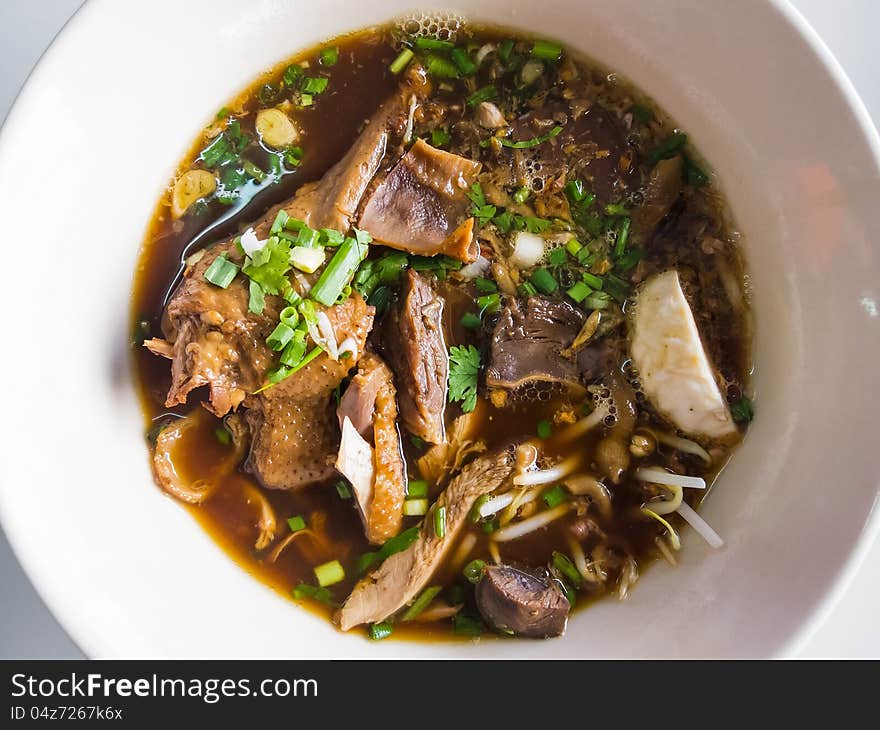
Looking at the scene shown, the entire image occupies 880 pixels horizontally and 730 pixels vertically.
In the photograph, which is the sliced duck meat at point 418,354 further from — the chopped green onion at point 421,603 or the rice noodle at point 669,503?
the rice noodle at point 669,503

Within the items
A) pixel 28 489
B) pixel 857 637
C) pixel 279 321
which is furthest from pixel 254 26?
pixel 857 637

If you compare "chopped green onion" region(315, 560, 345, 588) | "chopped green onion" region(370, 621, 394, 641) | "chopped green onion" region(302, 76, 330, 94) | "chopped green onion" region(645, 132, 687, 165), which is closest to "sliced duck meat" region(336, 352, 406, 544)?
"chopped green onion" region(315, 560, 345, 588)

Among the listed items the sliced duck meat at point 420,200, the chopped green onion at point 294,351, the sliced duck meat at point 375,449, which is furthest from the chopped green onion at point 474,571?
the sliced duck meat at point 420,200

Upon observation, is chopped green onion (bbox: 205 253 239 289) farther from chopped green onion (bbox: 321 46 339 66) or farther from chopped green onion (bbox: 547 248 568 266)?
chopped green onion (bbox: 547 248 568 266)

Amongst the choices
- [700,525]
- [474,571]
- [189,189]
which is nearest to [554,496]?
[474,571]
